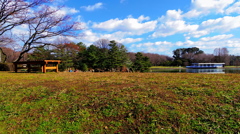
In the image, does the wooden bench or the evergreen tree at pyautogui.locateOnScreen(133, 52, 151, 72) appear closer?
the wooden bench


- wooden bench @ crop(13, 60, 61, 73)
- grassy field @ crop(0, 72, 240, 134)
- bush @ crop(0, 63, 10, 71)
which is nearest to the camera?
grassy field @ crop(0, 72, 240, 134)

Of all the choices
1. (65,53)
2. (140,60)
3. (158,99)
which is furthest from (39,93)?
(140,60)

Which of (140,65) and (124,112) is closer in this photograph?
(124,112)

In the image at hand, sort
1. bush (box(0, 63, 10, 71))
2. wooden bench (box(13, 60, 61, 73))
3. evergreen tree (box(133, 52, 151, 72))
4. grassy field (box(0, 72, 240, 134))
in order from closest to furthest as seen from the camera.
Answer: grassy field (box(0, 72, 240, 134)) < wooden bench (box(13, 60, 61, 73)) < bush (box(0, 63, 10, 71)) < evergreen tree (box(133, 52, 151, 72))

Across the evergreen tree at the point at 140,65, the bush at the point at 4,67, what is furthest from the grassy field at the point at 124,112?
the evergreen tree at the point at 140,65

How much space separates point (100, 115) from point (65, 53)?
41.0 feet

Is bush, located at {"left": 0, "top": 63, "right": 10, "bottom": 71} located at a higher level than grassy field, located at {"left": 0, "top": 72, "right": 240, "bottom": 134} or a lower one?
higher

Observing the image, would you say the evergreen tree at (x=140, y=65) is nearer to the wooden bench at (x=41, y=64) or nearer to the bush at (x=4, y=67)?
the wooden bench at (x=41, y=64)

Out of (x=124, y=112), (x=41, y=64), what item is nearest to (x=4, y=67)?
(x=41, y=64)

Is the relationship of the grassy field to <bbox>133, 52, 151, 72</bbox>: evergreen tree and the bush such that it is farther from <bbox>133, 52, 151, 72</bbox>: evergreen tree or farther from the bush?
<bbox>133, 52, 151, 72</bbox>: evergreen tree

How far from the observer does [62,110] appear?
6.38 ft

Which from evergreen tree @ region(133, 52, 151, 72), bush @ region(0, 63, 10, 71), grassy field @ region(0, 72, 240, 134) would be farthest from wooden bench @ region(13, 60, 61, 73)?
evergreen tree @ region(133, 52, 151, 72)

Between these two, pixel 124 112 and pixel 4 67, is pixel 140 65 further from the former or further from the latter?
pixel 124 112

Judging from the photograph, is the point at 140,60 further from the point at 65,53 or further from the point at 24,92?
the point at 24,92
